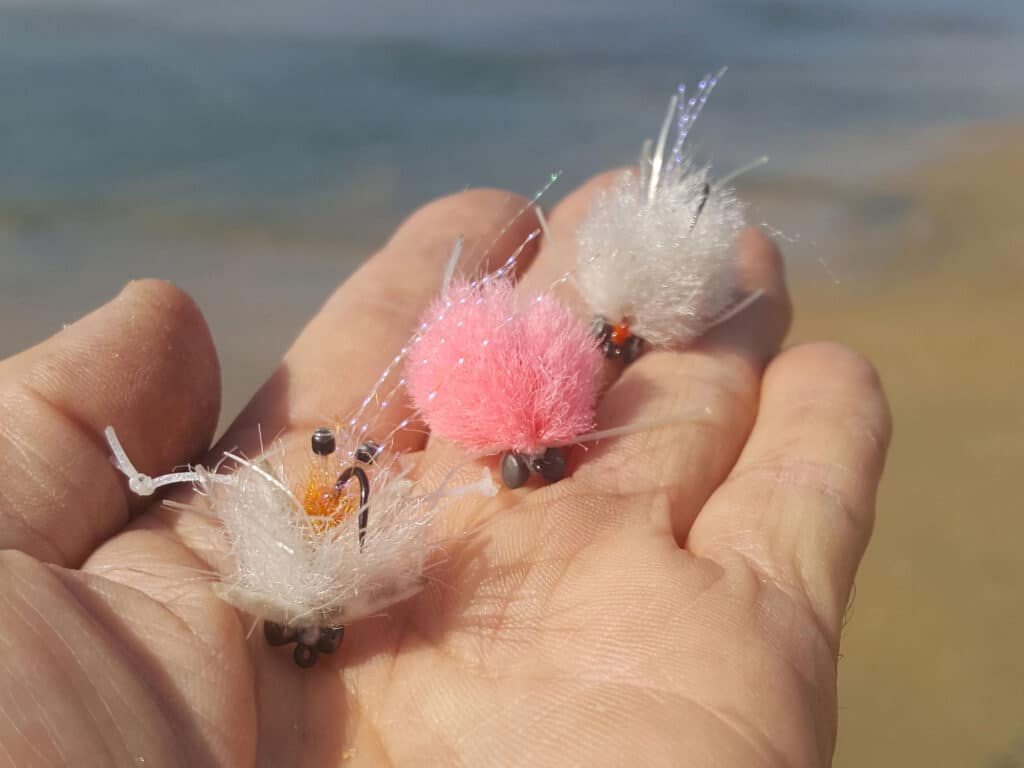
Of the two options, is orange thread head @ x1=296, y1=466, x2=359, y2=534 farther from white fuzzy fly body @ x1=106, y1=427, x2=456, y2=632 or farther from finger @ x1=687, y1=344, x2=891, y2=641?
finger @ x1=687, y1=344, x2=891, y2=641

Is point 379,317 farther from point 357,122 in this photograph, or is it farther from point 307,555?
point 357,122

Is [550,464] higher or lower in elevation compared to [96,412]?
lower

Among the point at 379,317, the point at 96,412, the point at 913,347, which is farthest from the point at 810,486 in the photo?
the point at 913,347

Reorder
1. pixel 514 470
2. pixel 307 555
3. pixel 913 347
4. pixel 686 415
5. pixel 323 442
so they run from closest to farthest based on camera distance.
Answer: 1. pixel 307 555
2. pixel 323 442
3. pixel 514 470
4. pixel 686 415
5. pixel 913 347

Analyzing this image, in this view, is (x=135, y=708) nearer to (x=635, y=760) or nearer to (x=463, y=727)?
(x=463, y=727)

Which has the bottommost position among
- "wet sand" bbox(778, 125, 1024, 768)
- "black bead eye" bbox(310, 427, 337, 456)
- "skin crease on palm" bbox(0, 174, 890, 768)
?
"wet sand" bbox(778, 125, 1024, 768)

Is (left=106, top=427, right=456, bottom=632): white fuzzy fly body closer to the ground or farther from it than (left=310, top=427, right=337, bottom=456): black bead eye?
closer to the ground

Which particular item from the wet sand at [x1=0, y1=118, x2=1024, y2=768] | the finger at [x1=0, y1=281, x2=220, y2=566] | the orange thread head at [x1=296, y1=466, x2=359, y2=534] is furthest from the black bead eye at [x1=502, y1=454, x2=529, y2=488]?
the wet sand at [x1=0, y1=118, x2=1024, y2=768]

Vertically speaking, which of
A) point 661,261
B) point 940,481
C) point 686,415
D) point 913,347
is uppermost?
point 661,261
